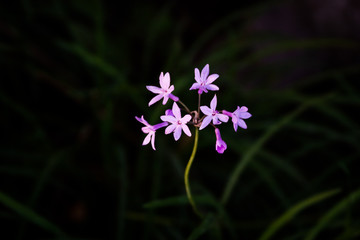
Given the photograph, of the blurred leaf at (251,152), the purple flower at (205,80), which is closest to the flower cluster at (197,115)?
the purple flower at (205,80)

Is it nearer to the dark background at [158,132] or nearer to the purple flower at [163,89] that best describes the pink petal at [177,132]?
the purple flower at [163,89]

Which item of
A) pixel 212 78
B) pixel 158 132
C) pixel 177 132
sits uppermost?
pixel 158 132

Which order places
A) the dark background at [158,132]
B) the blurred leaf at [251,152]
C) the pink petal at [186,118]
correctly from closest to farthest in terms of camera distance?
the pink petal at [186,118] → the blurred leaf at [251,152] → the dark background at [158,132]

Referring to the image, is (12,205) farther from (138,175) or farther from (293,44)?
(293,44)

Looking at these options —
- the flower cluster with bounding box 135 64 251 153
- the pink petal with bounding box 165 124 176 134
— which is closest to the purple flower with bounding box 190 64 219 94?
the flower cluster with bounding box 135 64 251 153

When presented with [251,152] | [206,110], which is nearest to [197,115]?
[206,110]

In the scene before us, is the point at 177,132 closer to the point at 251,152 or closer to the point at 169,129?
the point at 169,129

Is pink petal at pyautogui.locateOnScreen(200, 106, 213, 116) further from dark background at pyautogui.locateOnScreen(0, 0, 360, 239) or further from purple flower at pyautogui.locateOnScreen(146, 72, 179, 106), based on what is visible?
dark background at pyautogui.locateOnScreen(0, 0, 360, 239)

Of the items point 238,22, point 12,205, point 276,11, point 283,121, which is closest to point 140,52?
point 238,22
